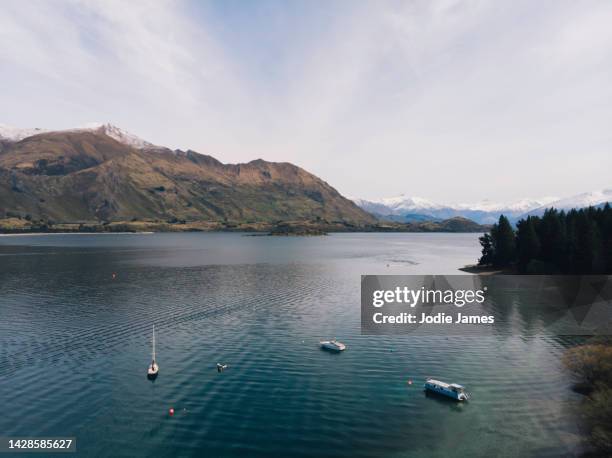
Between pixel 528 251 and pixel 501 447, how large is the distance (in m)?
136

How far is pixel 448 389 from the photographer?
5762 cm

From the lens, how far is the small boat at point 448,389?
187ft

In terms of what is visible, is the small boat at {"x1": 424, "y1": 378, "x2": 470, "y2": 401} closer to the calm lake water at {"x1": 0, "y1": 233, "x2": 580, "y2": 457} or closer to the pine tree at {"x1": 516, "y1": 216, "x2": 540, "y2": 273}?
the calm lake water at {"x1": 0, "y1": 233, "x2": 580, "y2": 457}

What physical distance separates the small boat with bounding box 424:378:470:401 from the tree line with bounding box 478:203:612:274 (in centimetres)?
11126

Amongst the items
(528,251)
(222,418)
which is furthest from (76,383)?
(528,251)

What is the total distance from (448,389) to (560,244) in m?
122

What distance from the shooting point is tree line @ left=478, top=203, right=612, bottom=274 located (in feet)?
452

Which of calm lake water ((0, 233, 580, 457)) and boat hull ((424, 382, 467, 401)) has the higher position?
boat hull ((424, 382, 467, 401))

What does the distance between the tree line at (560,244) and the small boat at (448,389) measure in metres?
111

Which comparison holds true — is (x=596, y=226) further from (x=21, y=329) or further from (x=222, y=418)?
(x=21, y=329)

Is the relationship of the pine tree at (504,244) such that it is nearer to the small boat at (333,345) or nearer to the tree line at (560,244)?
the tree line at (560,244)

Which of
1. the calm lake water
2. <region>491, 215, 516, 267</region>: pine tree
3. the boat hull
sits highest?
<region>491, 215, 516, 267</region>: pine tree

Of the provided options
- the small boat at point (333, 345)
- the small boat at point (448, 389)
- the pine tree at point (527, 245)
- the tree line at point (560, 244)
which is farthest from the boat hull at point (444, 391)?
the pine tree at point (527, 245)

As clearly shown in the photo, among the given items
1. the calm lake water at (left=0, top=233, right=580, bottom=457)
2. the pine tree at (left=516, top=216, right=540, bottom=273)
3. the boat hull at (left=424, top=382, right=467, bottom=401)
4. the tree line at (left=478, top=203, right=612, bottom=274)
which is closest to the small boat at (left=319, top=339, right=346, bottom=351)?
the calm lake water at (left=0, top=233, right=580, bottom=457)
